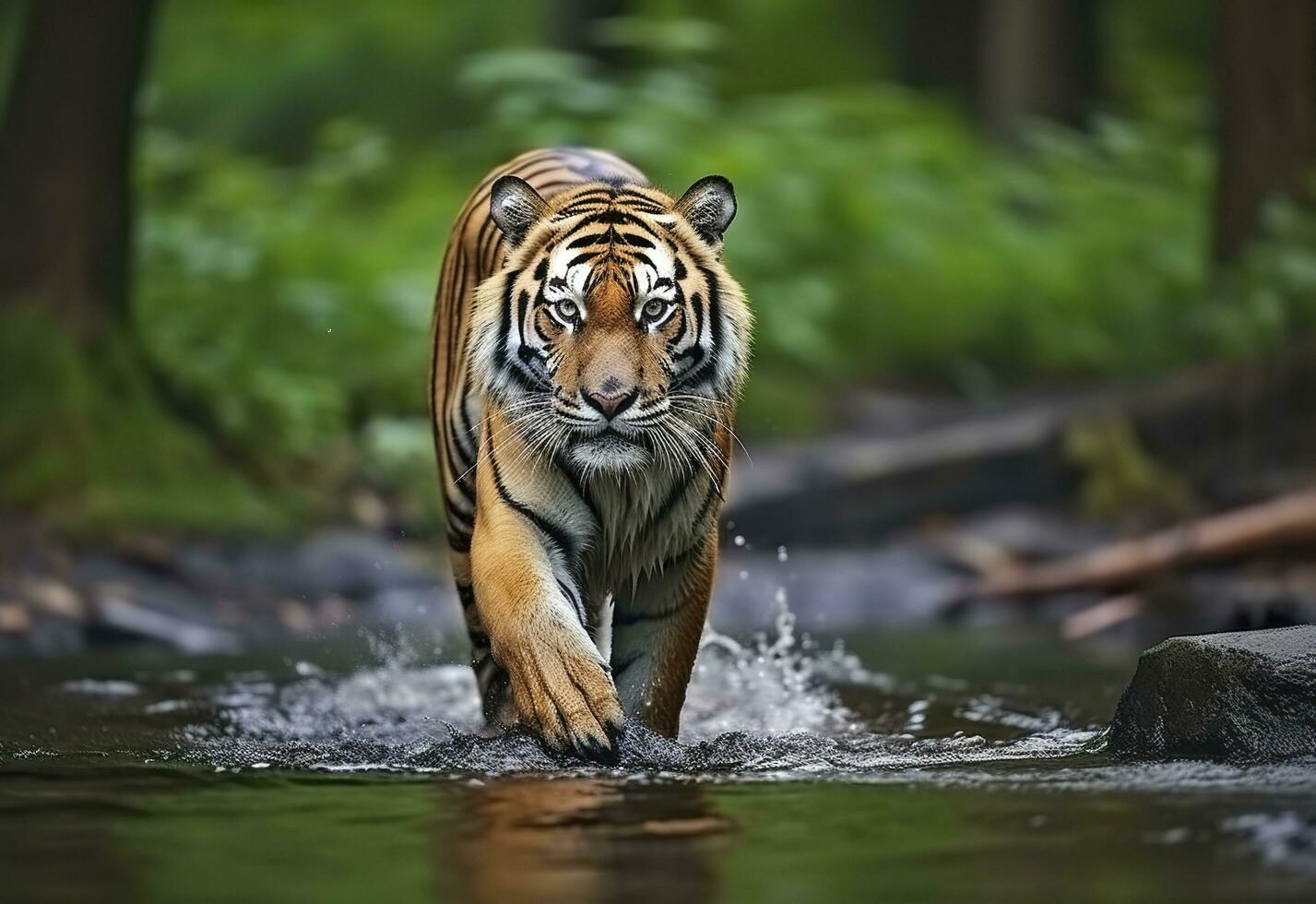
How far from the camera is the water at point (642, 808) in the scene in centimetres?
311

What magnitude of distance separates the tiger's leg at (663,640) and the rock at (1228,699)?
1049mm

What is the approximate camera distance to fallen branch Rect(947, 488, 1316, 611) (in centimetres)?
862

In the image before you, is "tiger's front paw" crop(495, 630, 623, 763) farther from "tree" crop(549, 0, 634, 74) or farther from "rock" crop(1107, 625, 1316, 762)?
"tree" crop(549, 0, 634, 74)

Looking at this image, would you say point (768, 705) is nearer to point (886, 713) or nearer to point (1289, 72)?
point (886, 713)

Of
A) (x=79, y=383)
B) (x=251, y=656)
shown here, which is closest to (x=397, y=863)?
(x=251, y=656)

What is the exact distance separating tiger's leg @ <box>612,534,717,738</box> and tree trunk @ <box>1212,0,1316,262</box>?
23.7ft

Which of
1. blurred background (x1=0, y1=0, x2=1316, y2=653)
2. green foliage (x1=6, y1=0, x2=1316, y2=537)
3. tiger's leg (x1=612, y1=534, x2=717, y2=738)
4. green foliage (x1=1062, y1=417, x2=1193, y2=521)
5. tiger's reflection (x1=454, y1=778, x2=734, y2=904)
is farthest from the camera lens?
green foliage (x1=6, y1=0, x2=1316, y2=537)

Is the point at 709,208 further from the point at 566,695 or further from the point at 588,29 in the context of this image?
the point at 588,29

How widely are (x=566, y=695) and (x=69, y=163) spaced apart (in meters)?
5.53

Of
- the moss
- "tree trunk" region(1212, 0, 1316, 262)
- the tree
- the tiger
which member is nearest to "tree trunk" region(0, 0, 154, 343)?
the moss

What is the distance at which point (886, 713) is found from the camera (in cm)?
565

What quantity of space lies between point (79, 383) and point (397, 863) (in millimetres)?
6110

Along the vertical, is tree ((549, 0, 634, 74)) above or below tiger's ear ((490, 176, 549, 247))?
above

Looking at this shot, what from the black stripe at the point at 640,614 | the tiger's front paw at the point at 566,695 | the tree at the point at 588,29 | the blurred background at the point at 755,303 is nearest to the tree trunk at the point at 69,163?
the blurred background at the point at 755,303
